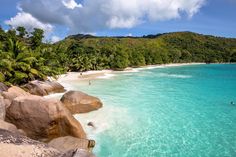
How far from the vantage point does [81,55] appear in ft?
240

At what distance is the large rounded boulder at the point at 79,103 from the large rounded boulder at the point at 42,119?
24.1 ft

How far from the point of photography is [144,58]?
11088 centimetres

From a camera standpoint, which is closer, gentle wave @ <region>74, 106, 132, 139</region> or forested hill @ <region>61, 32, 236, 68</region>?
gentle wave @ <region>74, 106, 132, 139</region>

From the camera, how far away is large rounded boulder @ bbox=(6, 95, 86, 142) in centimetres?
1656

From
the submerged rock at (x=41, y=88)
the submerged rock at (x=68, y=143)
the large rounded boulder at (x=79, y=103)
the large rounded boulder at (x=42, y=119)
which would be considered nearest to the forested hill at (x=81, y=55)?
the submerged rock at (x=41, y=88)

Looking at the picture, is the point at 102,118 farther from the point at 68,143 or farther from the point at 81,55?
the point at 81,55

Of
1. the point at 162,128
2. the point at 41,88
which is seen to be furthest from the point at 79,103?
the point at 41,88

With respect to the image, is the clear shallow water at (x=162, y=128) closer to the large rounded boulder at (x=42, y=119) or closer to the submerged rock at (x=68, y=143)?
the submerged rock at (x=68, y=143)

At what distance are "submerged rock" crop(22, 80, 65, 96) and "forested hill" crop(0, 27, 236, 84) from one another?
1.39 m

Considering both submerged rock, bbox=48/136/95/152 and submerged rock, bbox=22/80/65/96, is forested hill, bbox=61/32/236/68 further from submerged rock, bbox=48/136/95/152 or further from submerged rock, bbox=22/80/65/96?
submerged rock, bbox=48/136/95/152

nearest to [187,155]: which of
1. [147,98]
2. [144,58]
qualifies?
[147,98]

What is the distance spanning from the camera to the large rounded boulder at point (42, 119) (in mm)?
16562

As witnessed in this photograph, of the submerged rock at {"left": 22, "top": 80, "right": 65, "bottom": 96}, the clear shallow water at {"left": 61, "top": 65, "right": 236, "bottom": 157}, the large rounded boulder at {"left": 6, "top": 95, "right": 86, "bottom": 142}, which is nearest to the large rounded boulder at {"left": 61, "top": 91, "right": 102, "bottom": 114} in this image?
the clear shallow water at {"left": 61, "top": 65, "right": 236, "bottom": 157}

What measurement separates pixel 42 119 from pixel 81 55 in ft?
188
